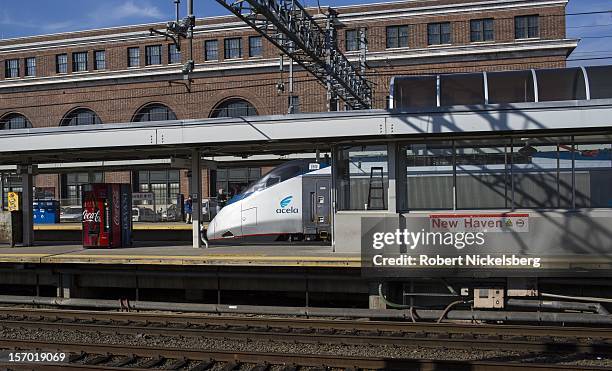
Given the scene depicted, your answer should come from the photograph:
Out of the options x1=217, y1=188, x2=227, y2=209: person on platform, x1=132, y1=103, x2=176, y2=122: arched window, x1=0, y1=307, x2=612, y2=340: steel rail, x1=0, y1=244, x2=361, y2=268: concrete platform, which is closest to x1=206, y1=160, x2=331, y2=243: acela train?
x1=0, y1=244, x2=361, y2=268: concrete platform

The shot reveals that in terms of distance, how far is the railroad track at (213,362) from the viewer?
24.8 feet

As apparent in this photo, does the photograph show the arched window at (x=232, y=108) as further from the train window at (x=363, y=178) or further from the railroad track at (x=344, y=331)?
the railroad track at (x=344, y=331)

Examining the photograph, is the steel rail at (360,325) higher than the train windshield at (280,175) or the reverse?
the reverse

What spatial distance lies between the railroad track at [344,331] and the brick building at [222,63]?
24.8m

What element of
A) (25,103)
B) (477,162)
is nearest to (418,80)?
(477,162)

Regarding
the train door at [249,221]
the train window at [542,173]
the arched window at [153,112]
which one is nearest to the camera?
the train window at [542,173]

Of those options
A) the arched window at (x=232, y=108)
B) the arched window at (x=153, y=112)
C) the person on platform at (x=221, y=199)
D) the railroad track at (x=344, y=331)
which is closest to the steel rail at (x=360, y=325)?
the railroad track at (x=344, y=331)

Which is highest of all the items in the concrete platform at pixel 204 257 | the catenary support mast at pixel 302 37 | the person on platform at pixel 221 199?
the catenary support mast at pixel 302 37

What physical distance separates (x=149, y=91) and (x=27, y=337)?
117 feet

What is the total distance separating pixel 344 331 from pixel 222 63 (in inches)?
1370

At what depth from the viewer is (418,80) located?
12125mm

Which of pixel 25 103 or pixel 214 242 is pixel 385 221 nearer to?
pixel 214 242

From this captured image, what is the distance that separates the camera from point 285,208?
15.7 m

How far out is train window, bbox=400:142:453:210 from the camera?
10914mm
